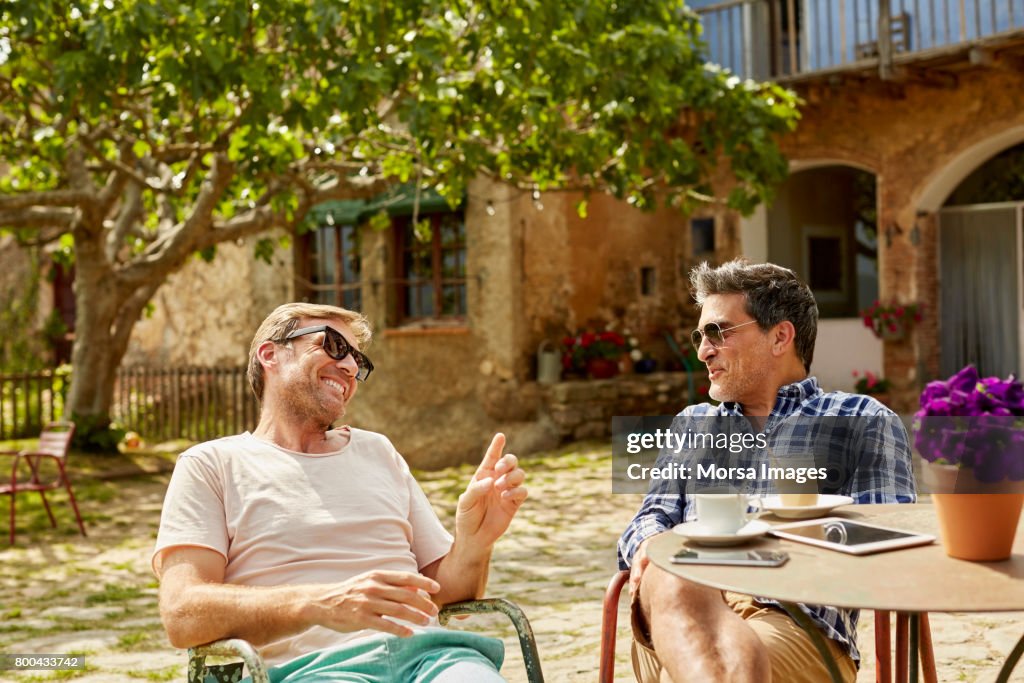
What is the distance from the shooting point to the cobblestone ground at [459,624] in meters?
4.37

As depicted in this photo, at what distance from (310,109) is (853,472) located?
5.25 metres

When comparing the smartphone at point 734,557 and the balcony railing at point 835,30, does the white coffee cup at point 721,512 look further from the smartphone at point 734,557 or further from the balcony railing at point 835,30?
the balcony railing at point 835,30

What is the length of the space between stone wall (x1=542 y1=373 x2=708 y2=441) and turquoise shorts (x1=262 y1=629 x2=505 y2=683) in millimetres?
10076

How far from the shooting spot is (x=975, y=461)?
186 cm

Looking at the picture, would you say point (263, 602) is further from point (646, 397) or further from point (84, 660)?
point (646, 397)

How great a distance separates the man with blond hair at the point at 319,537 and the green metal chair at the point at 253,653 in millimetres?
40

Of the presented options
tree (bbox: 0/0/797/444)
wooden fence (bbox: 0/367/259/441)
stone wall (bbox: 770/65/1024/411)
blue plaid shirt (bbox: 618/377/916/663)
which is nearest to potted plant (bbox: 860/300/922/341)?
stone wall (bbox: 770/65/1024/411)

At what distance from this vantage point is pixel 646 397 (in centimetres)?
1283

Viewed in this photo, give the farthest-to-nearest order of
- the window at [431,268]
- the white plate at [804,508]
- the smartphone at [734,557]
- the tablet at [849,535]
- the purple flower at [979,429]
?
the window at [431,268] → the white plate at [804,508] → the tablet at [849,535] → the smartphone at [734,557] → the purple flower at [979,429]

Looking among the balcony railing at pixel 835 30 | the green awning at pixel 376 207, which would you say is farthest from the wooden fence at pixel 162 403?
the balcony railing at pixel 835 30

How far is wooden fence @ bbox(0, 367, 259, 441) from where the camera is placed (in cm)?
1404

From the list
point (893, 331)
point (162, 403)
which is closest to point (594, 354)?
point (893, 331)

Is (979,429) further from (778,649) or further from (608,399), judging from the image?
(608,399)

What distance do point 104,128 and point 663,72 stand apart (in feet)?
15.4
